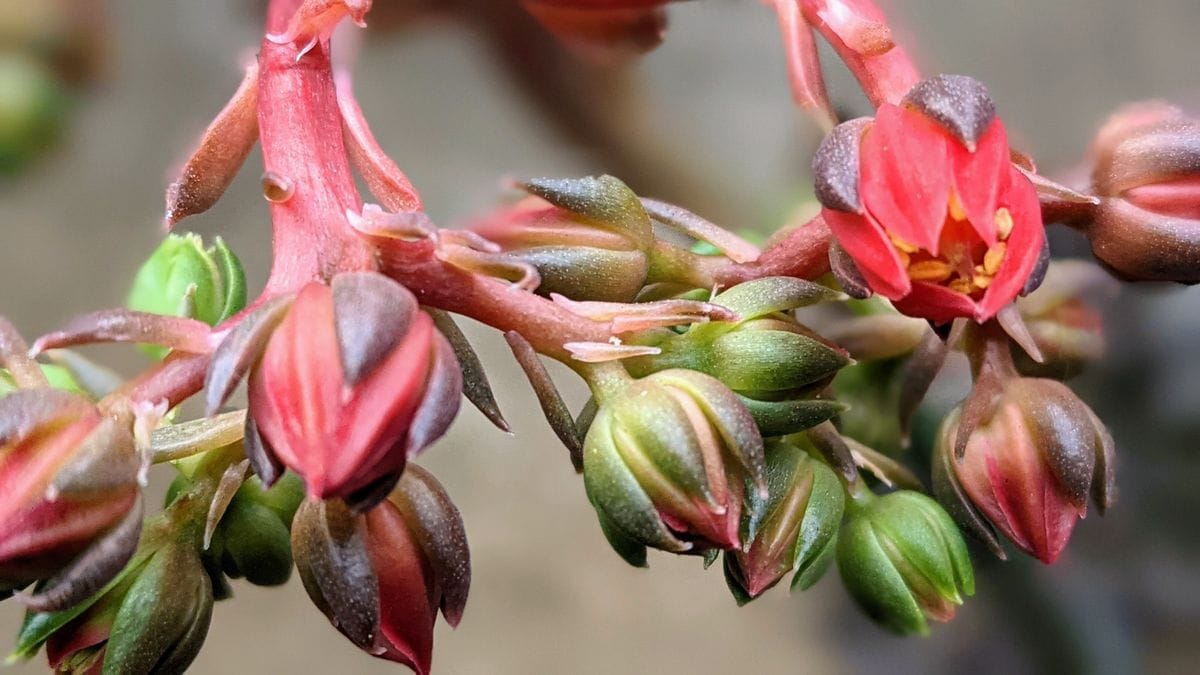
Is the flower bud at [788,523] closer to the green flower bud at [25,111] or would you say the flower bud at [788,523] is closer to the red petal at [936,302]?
the red petal at [936,302]

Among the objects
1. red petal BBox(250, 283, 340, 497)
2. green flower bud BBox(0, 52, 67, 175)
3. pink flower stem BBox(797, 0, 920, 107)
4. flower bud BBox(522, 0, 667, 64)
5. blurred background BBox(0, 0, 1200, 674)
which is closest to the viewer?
red petal BBox(250, 283, 340, 497)

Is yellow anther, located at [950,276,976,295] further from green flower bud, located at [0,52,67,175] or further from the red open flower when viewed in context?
green flower bud, located at [0,52,67,175]

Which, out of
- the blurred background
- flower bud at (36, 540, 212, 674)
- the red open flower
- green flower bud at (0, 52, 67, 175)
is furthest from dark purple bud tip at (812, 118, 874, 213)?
green flower bud at (0, 52, 67, 175)

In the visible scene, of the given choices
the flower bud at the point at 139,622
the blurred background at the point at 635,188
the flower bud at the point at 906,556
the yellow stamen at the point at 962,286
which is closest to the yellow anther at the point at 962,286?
the yellow stamen at the point at 962,286

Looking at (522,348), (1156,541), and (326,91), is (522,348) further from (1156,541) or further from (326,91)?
(1156,541)

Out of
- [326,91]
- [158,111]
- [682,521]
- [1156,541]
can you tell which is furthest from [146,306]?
[1156,541]

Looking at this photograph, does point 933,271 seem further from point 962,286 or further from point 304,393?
point 304,393
